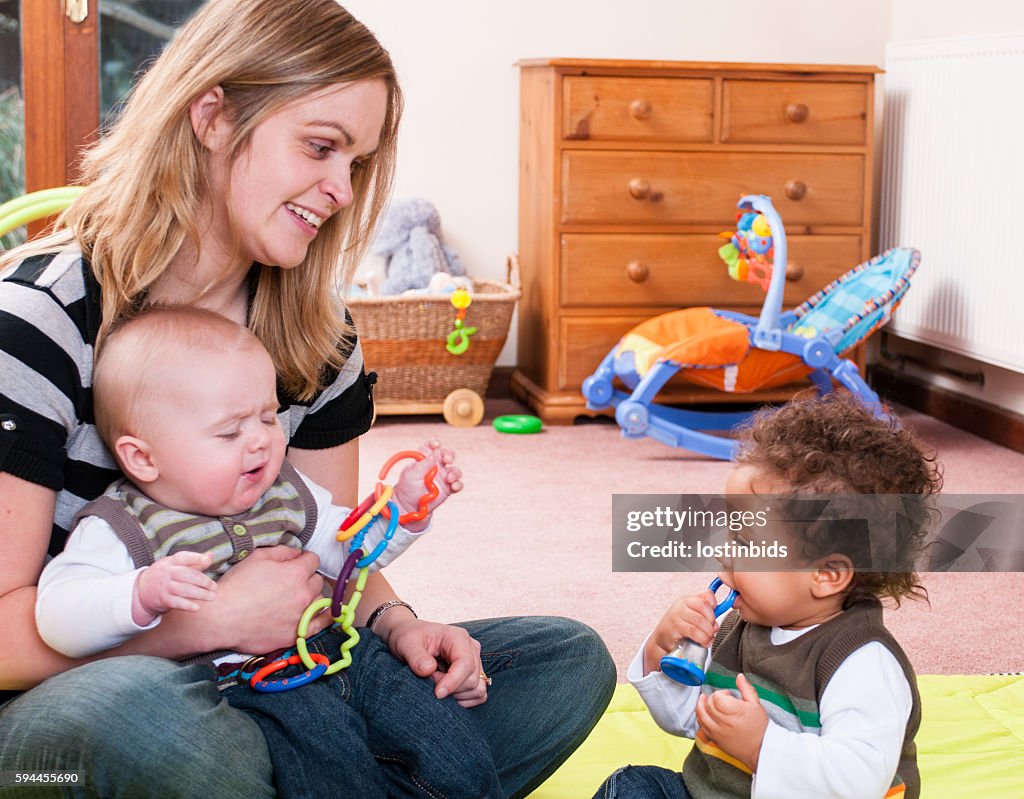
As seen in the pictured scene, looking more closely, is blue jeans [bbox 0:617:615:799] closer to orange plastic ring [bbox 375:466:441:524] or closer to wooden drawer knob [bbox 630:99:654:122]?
orange plastic ring [bbox 375:466:441:524]

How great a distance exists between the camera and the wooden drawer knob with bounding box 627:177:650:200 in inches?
133

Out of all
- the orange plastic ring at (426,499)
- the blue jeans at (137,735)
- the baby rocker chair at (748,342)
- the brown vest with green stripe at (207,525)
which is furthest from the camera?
the baby rocker chair at (748,342)

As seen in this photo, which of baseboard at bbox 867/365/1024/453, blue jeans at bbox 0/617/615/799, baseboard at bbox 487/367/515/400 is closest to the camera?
blue jeans at bbox 0/617/615/799

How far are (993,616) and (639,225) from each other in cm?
163

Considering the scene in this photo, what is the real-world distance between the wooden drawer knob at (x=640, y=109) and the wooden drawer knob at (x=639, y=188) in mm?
159

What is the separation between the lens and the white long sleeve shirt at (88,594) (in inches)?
40.3

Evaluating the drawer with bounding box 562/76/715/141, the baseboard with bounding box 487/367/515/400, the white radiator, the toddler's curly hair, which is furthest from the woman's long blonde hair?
the baseboard with bounding box 487/367/515/400

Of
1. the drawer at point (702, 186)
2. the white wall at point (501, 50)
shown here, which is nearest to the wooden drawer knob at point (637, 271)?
the drawer at point (702, 186)

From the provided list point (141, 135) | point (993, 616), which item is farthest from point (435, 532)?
point (141, 135)

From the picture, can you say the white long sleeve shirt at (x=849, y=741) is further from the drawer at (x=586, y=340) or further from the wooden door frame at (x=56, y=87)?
the wooden door frame at (x=56, y=87)

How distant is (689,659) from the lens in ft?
3.74

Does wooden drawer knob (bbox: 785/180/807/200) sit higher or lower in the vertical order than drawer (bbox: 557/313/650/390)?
higher

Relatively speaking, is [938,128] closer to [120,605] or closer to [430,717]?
[430,717]

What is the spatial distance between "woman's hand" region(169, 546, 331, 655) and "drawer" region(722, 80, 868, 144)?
2540 mm
